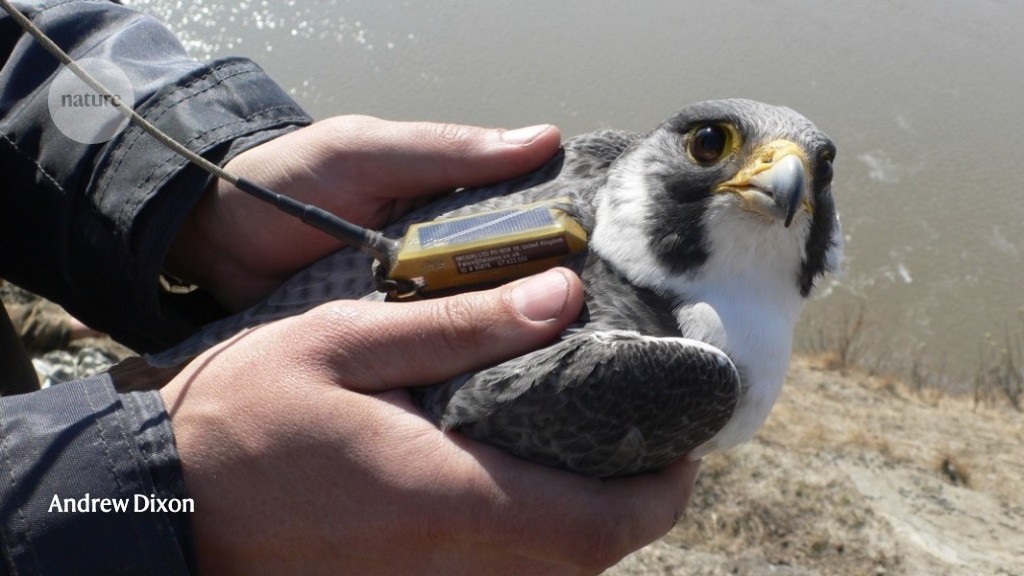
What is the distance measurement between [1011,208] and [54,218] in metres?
10.3

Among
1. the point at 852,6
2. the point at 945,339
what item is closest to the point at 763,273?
the point at 945,339

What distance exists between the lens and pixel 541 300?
2256 mm

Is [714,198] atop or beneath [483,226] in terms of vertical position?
atop

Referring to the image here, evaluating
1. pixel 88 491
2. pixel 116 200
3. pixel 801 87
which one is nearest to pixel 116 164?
pixel 116 200

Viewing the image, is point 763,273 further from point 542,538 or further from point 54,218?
point 54,218

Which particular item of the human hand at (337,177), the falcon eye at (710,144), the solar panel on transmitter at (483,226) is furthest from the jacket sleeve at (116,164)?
the falcon eye at (710,144)

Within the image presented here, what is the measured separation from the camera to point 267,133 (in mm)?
3111

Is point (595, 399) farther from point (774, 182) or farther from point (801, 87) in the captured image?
point (801, 87)

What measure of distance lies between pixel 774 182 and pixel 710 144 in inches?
10.2

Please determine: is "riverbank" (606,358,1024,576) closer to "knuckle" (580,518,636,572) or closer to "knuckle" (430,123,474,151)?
"knuckle" (580,518,636,572)

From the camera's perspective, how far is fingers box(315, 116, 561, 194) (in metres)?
2.85

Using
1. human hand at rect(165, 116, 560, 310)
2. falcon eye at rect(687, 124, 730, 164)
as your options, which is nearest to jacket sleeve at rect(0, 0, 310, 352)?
human hand at rect(165, 116, 560, 310)

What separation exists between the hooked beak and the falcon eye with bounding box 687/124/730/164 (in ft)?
0.34

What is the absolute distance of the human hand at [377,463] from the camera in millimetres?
2201
